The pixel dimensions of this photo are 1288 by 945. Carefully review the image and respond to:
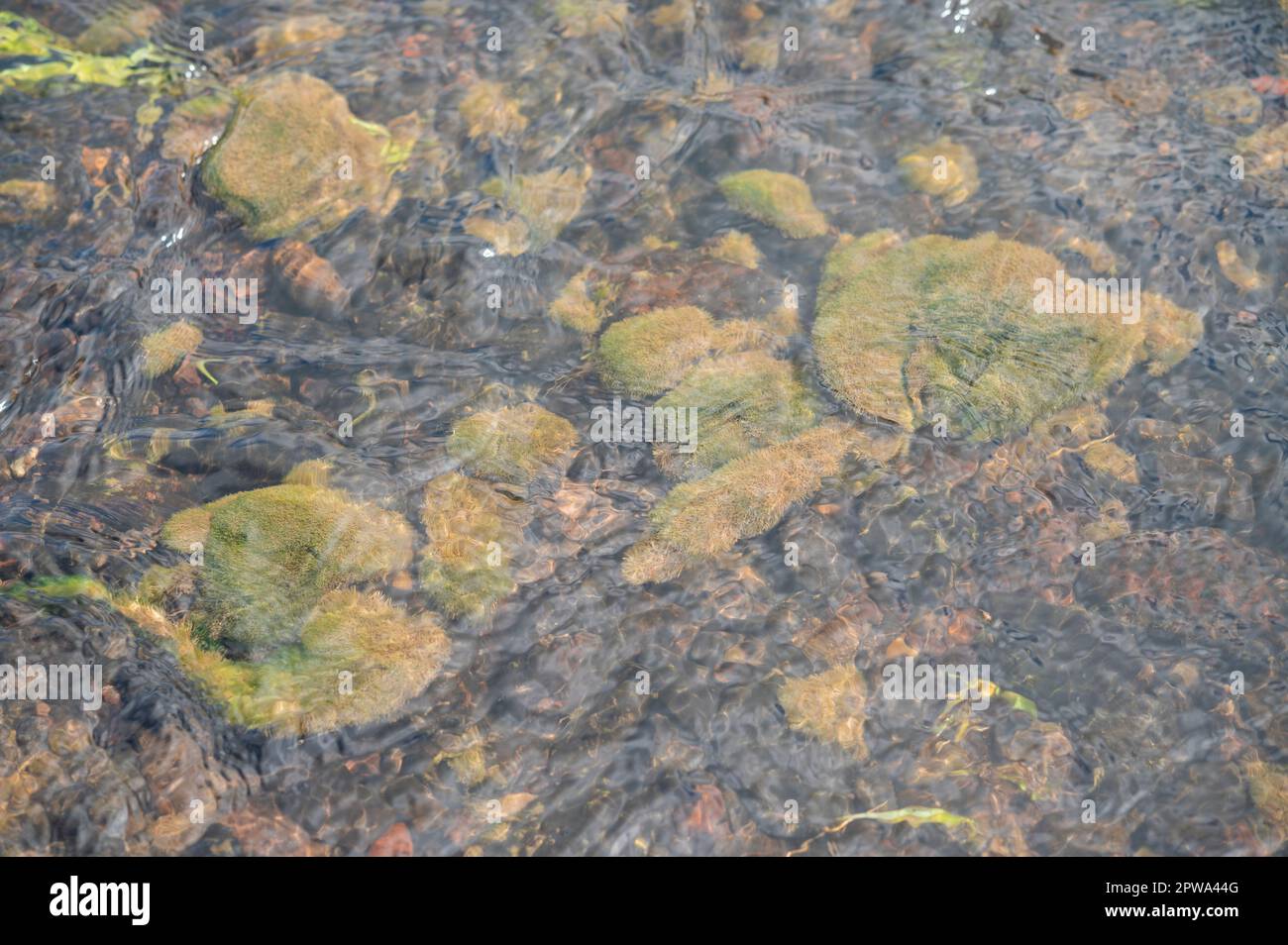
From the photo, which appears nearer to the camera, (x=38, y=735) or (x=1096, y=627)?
(x=38, y=735)

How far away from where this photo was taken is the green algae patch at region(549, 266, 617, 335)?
29.4ft

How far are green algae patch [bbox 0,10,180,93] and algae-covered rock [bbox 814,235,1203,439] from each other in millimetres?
7311

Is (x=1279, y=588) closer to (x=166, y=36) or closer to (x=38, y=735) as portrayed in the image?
(x=38, y=735)

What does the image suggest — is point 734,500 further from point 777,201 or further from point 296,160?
point 296,160

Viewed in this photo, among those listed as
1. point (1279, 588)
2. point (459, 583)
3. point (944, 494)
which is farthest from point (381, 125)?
point (1279, 588)

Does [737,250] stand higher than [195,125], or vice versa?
[195,125]

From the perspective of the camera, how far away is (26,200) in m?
9.16

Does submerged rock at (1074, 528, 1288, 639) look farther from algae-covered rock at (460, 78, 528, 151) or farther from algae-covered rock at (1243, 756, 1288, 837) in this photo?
algae-covered rock at (460, 78, 528, 151)

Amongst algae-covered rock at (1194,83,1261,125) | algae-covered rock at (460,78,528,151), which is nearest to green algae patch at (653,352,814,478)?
algae-covered rock at (460,78,528,151)

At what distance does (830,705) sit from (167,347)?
6510 millimetres

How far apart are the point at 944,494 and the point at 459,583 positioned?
13.4 ft

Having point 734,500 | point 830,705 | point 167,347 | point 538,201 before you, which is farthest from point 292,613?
point 538,201

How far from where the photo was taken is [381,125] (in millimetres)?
9883
